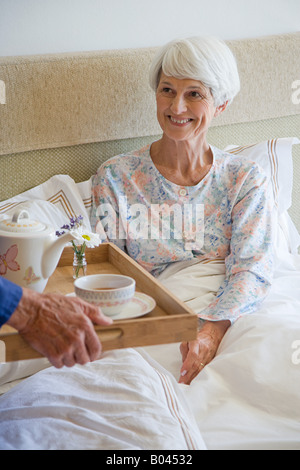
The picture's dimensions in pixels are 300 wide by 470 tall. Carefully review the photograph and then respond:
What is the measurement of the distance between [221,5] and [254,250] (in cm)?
112

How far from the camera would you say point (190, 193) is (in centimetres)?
199

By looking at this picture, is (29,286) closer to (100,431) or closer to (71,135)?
(100,431)

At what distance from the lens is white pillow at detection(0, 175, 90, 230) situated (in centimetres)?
188

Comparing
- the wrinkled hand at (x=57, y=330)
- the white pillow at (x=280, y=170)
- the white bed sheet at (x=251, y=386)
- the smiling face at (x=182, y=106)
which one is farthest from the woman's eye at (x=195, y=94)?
the wrinkled hand at (x=57, y=330)

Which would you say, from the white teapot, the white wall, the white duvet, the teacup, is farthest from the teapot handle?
the white wall

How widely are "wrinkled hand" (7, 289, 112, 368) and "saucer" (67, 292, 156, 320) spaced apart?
0.09 meters

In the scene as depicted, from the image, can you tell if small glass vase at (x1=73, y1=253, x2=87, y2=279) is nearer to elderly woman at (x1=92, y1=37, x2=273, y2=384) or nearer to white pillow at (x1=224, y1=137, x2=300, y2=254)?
elderly woman at (x1=92, y1=37, x2=273, y2=384)

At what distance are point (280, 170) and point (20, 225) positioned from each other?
1.44 meters

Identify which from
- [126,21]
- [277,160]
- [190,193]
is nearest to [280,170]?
[277,160]

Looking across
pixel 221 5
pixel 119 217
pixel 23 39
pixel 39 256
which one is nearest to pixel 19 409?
pixel 39 256

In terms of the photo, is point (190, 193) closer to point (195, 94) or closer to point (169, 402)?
point (195, 94)

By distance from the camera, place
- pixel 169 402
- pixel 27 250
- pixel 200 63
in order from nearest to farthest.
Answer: pixel 27 250 < pixel 169 402 < pixel 200 63

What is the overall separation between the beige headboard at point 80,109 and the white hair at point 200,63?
165 millimetres

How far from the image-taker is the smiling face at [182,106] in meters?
1.89
